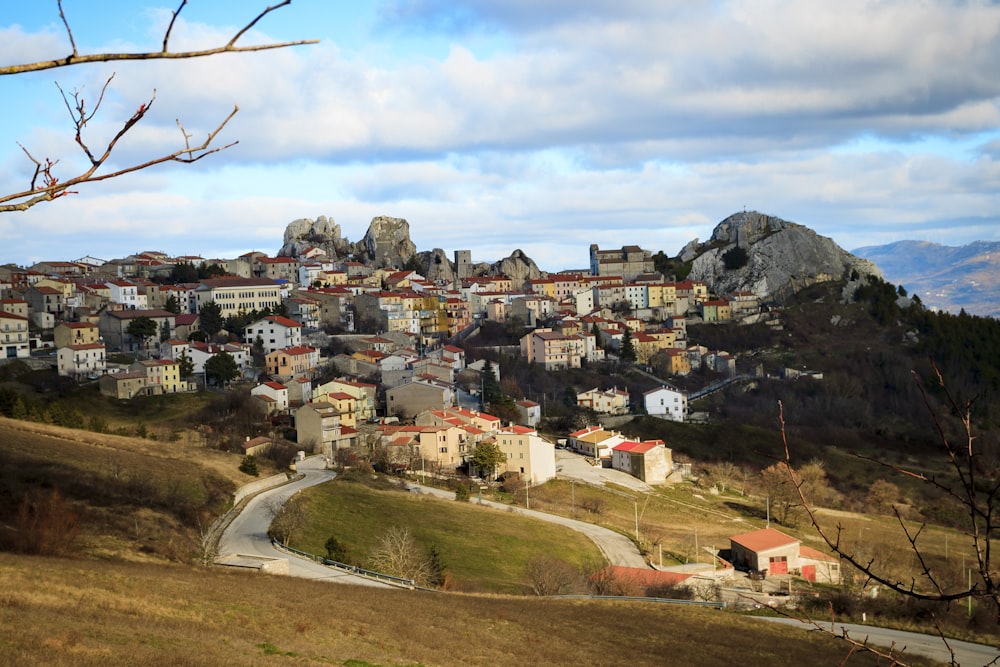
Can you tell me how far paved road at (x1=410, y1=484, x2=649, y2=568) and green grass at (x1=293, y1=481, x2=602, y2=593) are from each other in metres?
0.71

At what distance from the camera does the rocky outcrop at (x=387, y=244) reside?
117 m

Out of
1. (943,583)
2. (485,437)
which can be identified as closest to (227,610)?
(943,583)

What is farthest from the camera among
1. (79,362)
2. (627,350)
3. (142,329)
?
(627,350)

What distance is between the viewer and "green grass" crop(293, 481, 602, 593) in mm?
32094

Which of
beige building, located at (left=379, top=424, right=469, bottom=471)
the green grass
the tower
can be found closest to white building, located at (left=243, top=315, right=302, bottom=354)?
beige building, located at (left=379, top=424, right=469, bottom=471)

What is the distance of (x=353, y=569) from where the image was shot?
2834 centimetres

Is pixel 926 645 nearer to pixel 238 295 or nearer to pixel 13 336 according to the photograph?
pixel 13 336

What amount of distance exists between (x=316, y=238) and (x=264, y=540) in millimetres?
91430

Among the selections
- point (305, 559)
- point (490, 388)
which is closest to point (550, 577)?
point (305, 559)

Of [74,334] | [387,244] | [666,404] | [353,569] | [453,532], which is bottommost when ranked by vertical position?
[453,532]

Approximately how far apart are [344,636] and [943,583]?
25736 mm

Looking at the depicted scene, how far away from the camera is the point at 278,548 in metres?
30.1

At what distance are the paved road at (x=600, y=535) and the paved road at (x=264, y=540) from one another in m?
7.52

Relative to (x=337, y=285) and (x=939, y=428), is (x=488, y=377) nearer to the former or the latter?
(x=337, y=285)
